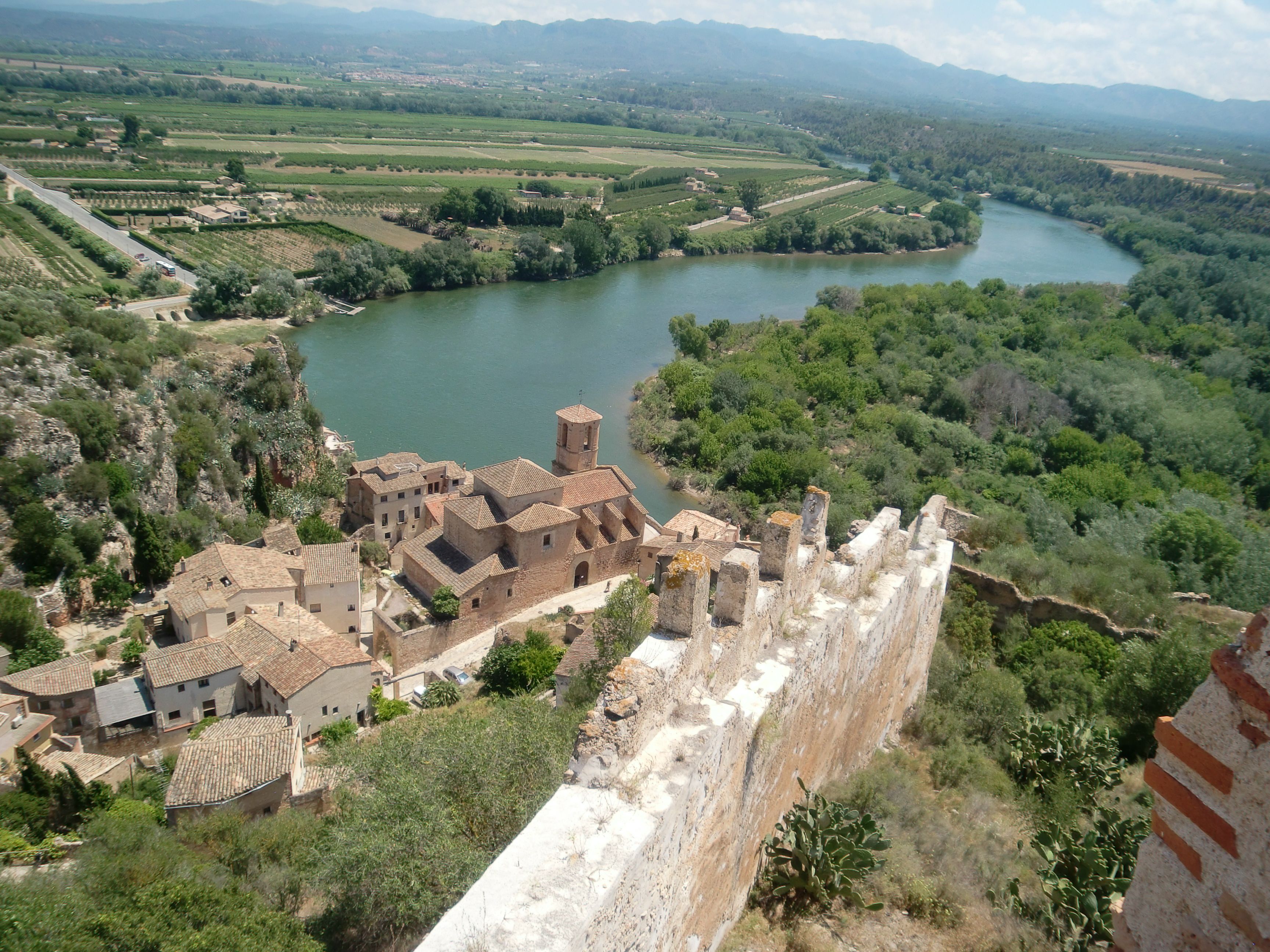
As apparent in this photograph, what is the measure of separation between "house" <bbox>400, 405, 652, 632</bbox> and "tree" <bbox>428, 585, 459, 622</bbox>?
18cm

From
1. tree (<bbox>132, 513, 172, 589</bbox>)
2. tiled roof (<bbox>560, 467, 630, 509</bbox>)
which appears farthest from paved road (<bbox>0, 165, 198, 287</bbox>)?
tiled roof (<bbox>560, 467, 630, 509</bbox>)

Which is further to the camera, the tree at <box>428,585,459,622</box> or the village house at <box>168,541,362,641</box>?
the tree at <box>428,585,459,622</box>

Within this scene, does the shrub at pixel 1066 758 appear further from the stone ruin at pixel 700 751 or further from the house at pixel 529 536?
the house at pixel 529 536

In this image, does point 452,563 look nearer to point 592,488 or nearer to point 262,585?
point 592,488

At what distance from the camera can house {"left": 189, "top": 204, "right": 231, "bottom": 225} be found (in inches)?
2392

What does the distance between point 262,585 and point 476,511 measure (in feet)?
19.0

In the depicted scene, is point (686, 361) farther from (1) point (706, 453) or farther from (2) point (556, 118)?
(2) point (556, 118)

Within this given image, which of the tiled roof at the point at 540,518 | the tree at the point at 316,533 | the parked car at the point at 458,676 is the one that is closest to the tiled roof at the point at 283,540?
the tree at the point at 316,533

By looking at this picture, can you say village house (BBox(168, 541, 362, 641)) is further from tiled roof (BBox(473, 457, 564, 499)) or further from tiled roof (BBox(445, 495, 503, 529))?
tiled roof (BBox(473, 457, 564, 499))

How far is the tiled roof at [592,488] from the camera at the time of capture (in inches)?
932

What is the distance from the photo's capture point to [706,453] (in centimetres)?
3434

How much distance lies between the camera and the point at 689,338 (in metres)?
46.2

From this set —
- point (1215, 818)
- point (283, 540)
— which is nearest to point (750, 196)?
point (283, 540)

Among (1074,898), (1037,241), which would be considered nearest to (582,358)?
(1074,898)
